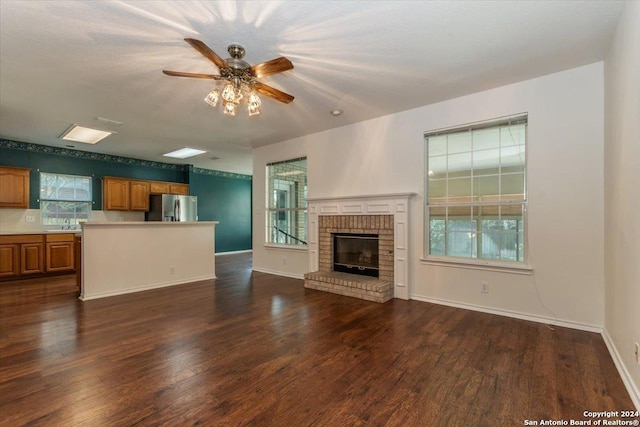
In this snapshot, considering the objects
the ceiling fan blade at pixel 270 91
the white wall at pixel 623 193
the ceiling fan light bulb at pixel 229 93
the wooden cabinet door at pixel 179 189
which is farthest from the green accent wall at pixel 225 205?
the white wall at pixel 623 193

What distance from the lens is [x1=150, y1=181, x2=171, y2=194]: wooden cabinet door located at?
7.88 meters

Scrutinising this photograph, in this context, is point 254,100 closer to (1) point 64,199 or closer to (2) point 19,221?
(1) point 64,199

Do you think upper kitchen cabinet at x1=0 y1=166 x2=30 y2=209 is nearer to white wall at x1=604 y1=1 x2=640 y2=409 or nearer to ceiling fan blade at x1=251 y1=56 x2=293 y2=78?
ceiling fan blade at x1=251 y1=56 x2=293 y2=78

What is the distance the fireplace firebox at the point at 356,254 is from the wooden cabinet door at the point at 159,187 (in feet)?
17.8

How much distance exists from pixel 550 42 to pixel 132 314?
16.9ft

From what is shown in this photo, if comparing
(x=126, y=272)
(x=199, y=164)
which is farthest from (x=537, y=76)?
(x=199, y=164)

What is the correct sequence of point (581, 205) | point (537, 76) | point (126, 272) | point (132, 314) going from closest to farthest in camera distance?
point (581, 205) → point (537, 76) → point (132, 314) → point (126, 272)

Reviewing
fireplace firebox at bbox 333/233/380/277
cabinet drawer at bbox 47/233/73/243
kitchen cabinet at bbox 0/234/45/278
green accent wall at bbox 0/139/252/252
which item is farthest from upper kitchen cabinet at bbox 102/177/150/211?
fireplace firebox at bbox 333/233/380/277

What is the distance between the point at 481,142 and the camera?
3836 millimetres

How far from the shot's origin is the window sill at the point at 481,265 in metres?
3.41

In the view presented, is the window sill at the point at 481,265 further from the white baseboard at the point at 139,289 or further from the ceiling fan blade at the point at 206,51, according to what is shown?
the white baseboard at the point at 139,289

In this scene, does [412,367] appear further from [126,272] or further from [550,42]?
[126,272]

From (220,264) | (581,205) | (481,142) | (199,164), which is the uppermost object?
(199,164)

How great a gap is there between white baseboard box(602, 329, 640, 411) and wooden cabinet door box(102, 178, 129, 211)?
879 centimetres
